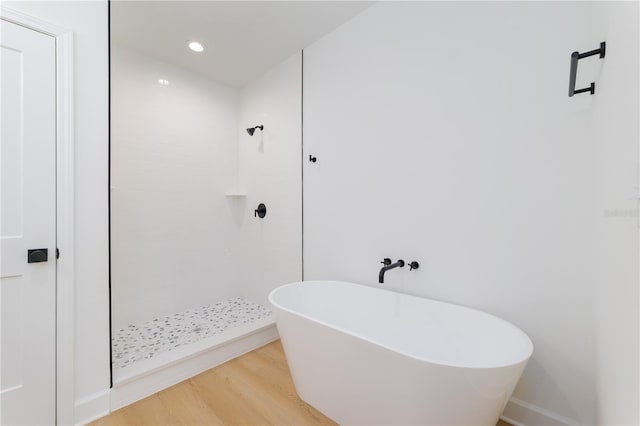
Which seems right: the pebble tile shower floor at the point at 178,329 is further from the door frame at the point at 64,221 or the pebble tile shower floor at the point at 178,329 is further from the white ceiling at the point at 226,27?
the white ceiling at the point at 226,27

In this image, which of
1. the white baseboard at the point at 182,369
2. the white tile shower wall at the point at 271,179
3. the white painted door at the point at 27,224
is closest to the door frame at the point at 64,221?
the white painted door at the point at 27,224

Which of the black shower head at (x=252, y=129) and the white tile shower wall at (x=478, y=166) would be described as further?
the black shower head at (x=252, y=129)

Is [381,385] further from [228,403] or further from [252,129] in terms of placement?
[252,129]

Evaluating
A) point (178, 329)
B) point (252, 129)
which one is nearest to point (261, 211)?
point (252, 129)

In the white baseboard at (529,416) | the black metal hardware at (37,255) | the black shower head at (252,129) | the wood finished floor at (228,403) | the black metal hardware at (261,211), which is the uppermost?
the black shower head at (252,129)

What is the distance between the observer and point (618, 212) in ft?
2.57

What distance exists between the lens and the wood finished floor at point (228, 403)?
1563 mm

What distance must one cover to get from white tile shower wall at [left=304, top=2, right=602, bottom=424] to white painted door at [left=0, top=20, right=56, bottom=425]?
181 cm

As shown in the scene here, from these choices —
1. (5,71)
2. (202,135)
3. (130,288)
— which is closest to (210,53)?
(202,135)

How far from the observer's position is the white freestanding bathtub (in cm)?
108

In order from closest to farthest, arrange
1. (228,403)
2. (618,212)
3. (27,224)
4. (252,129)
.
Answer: (618,212)
(27,224)
(228,403)
(252,129)

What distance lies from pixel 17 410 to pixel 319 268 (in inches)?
76.6

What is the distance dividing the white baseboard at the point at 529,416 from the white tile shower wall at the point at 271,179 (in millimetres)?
1790

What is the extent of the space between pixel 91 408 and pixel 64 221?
1.10 meters
